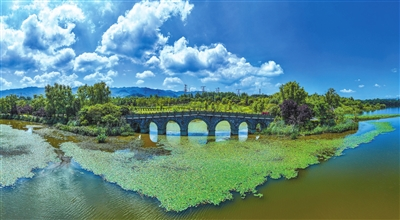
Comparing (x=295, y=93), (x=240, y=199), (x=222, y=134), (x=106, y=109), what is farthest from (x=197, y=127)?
(x=240, y=199)

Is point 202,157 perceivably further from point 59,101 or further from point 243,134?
point 59,101

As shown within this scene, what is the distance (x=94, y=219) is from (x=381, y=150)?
30615mm

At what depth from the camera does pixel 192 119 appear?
38406 mm

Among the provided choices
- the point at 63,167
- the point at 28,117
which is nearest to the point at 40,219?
the point at 63,167

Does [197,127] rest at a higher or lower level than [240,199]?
higher

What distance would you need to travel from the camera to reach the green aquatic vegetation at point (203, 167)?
48.4ft

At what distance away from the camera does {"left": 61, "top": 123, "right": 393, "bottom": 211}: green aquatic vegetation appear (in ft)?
48.4

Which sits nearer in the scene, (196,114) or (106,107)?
(196,114)

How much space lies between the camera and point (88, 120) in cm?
4081

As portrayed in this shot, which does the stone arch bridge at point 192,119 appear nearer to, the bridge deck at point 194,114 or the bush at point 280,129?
the bridge deck at point 194,114

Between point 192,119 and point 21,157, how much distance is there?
74.5 feet

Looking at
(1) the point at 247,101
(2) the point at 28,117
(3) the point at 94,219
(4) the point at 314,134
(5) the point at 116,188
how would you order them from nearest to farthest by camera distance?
(3) the point at 94,219
(5) the point at 116,188
(4) the point at 314,134
(2) the point at 28,117
(1) the point at 247,101

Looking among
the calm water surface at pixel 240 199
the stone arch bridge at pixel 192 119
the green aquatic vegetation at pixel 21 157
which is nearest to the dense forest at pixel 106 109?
the stone arch bridge at pixel 192 119

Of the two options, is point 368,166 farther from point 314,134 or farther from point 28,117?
point 28,117
